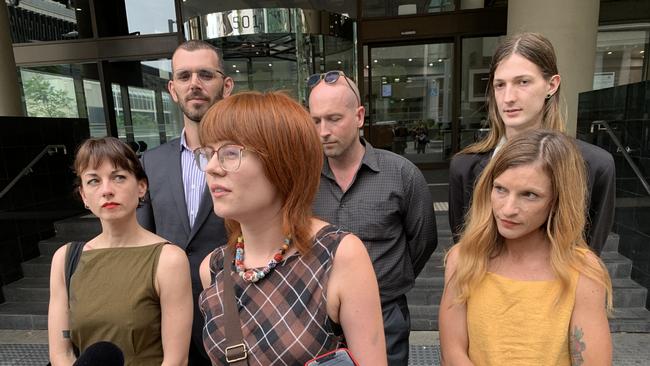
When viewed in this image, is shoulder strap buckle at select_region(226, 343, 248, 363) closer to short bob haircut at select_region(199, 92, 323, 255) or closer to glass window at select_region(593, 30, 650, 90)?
short bob haircut at select_region(199, 92, 323, 255)

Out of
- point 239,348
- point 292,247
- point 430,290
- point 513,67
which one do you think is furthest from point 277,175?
point 430,290

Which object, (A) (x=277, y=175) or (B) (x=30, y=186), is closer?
(A) (x=277, y=175)

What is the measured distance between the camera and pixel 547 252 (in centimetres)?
140

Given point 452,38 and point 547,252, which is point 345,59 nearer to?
point 452,38

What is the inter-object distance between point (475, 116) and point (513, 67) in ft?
21.5

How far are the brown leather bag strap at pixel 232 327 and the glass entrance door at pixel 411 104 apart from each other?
7133mm

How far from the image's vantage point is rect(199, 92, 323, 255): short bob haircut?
1.04 metres

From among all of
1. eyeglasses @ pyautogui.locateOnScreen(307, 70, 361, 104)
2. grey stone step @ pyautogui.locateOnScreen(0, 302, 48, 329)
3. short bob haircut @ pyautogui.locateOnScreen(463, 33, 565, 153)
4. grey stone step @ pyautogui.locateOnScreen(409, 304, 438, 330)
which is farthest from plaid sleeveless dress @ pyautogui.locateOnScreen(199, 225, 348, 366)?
grey stone step @ pyautogui.locateOnScreen(0, 302, 48, 329)

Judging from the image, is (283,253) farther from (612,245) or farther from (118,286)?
(612,245)

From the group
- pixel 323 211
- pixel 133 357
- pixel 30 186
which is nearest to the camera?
pixel 133 357

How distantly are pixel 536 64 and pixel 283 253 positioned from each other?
4.32 ft

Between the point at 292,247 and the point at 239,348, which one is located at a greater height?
the point at 292,247

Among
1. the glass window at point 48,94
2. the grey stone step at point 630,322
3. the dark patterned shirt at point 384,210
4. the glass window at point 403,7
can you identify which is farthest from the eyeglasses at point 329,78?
the glass window at point 48,94

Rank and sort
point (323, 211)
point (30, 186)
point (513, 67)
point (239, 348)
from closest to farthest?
point (239, 348)
point (513, 67)
point (323, 211)
point (30, 186)
